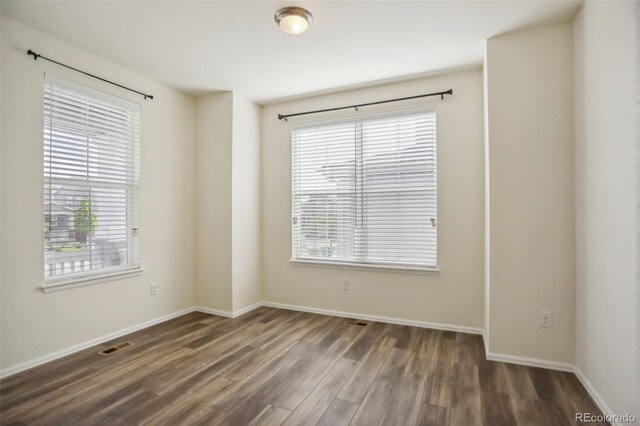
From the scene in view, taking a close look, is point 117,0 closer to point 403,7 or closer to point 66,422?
point 403,7

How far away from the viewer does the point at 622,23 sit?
170 cm

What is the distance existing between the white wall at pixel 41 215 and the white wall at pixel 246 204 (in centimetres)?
62

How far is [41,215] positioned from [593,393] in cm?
415

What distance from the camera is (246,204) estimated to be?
403cm

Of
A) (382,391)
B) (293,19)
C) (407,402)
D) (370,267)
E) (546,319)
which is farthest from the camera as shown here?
(370,267)

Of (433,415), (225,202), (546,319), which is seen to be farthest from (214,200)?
(546,319)

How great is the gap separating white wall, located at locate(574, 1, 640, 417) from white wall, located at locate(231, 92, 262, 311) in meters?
3.24

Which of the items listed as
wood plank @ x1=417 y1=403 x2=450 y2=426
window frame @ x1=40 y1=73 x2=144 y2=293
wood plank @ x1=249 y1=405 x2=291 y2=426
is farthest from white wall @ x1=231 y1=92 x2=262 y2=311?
wood plank @ x1=417 y1=403 x2=450 y2=426

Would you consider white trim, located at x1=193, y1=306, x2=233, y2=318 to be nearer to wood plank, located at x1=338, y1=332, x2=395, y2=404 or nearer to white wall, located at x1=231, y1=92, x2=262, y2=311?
white wall, located at x1=231, y1=92, x2=262, y2=311

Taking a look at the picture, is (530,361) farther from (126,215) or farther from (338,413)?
(126,215)

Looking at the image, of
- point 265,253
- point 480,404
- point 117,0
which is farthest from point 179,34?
point 480,404

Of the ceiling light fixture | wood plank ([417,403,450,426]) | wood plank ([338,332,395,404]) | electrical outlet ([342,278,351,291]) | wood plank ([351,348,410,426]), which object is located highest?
the ceiling light fixture

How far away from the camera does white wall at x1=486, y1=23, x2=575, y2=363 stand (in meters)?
2.43

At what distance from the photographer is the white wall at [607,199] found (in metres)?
1.63
